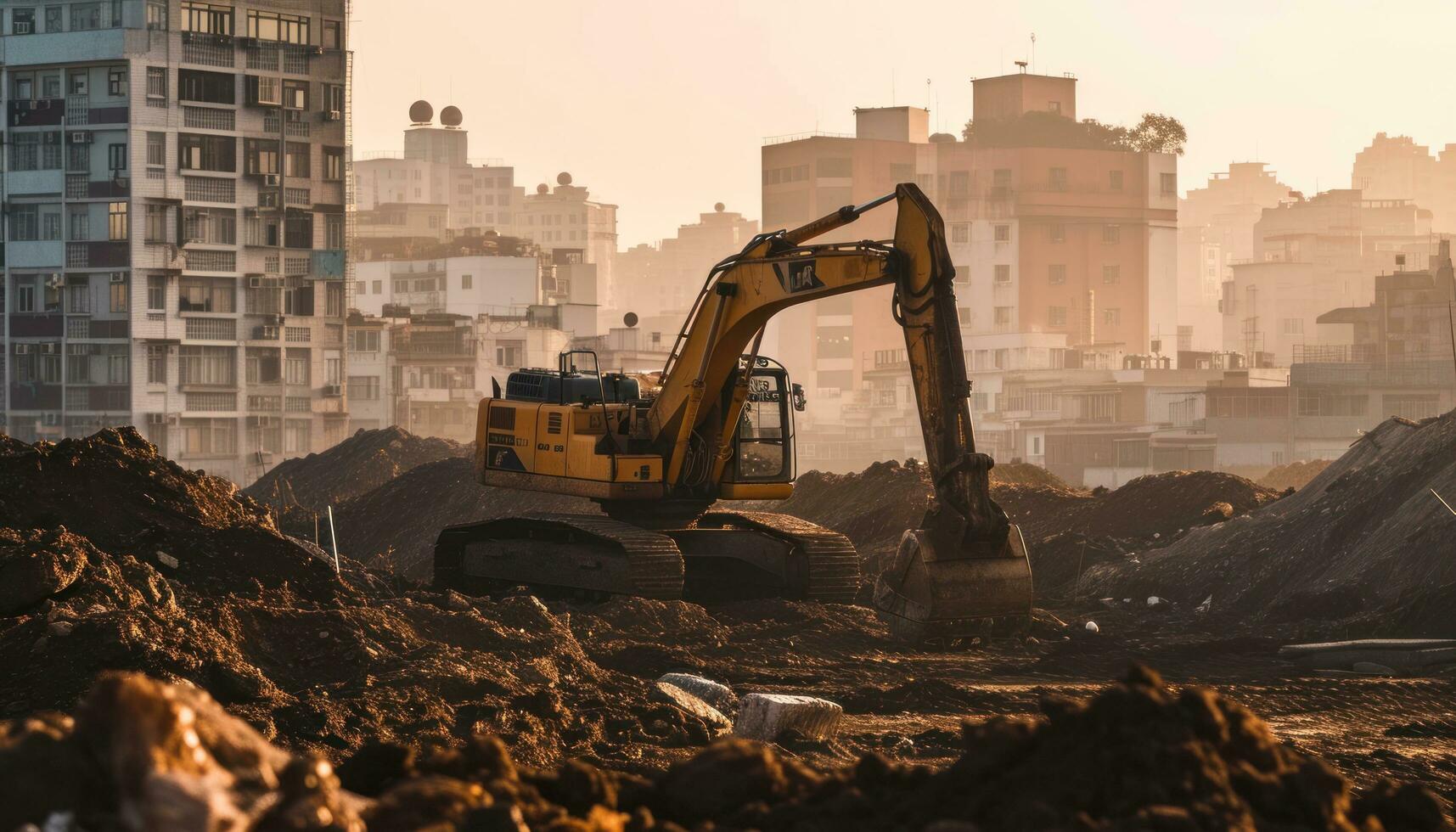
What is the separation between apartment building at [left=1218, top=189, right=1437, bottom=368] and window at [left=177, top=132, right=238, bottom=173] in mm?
75341

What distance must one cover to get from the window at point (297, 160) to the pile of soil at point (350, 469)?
21.3 m

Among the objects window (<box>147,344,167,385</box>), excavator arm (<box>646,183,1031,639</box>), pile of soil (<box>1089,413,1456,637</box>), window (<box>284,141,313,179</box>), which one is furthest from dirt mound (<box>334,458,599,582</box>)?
window (<box>284,141,313,179</box>)

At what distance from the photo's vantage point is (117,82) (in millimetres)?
64500

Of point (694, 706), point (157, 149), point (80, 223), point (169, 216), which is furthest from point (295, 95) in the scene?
point (694, 706)

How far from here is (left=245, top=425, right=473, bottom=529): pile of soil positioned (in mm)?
44406

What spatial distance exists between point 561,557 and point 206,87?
5157cm

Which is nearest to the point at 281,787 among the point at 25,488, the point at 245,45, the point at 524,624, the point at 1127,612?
the point at 524,624

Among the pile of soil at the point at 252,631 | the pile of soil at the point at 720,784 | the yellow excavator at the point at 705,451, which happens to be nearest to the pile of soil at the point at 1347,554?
the yellow excavator at the point at 705,451

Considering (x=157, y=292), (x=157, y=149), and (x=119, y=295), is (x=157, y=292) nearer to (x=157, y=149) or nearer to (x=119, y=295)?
(x=119, y=295)

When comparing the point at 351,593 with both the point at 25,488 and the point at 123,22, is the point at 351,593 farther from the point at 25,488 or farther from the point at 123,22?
the point at 123,22

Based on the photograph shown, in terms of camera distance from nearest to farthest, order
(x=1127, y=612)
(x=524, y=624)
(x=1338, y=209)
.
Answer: (x=524, y=624), (x=1127, y=612), (x=1338, y=209)

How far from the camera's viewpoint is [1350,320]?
87.2 m

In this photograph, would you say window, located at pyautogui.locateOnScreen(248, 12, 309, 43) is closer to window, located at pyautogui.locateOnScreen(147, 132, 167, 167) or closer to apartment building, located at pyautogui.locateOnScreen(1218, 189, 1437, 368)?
window, located at pyautogui.locateOnScreen(147, 132, 167, 167)

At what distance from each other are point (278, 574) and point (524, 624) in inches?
99.4
